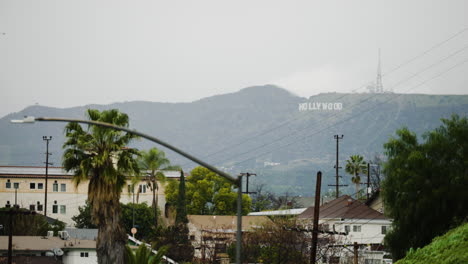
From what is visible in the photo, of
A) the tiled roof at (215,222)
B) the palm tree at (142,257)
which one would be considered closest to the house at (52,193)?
the tiled roof at (215,222)

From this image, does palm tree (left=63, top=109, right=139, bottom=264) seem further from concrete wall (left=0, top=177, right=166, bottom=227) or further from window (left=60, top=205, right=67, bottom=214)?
window (left=60, top=205, right=67, bottom=214)

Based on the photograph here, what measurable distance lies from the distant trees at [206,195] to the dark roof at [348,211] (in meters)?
30.9

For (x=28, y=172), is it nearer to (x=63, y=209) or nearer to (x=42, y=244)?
(x=63, y=209)

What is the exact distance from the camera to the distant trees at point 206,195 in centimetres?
14112

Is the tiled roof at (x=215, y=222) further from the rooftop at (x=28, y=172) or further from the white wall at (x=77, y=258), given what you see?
the white wall at (x=77, y=258)

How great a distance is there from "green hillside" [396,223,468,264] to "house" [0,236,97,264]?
37.9m

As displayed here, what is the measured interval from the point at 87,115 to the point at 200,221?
259 ft

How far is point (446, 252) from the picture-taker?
41.1m

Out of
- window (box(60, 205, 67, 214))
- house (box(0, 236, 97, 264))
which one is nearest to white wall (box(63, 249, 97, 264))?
house (box(0, 236, 97, 264))

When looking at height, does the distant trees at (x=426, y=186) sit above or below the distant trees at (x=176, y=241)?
above

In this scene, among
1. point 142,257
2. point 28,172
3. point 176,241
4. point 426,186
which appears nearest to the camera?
point 142,257

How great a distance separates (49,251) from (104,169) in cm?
2896

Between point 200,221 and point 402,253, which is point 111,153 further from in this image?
point 200,221

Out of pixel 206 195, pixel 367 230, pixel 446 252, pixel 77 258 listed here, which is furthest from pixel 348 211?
pixel 446 252
